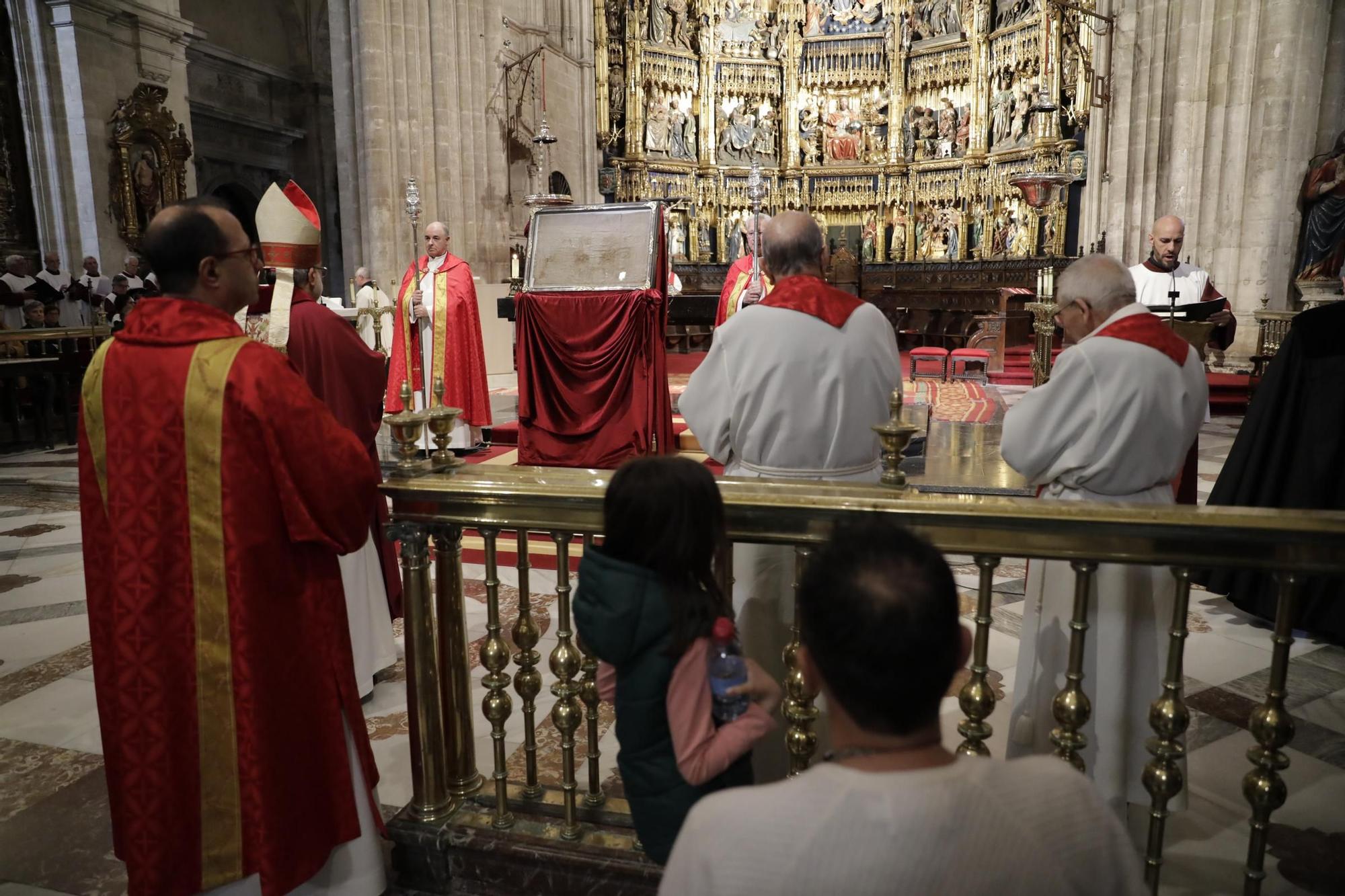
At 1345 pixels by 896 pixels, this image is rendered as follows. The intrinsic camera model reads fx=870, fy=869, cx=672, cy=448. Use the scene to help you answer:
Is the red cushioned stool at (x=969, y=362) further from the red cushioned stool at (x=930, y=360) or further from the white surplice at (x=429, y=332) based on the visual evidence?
the white surplice at (x=429, y=332)

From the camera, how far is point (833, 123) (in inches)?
676

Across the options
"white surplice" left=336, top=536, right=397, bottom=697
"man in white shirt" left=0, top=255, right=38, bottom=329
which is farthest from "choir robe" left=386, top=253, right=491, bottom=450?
"man in white shirt" left=0, top=255, right=38, bottom=329

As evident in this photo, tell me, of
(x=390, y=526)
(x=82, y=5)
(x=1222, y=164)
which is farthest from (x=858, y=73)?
(x=390, y=526)

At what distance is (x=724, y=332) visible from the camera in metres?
2.76

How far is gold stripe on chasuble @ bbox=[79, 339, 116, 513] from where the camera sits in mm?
1906

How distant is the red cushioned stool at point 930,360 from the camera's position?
1189cm

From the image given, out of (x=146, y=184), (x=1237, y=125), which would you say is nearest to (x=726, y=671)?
(x=1237, y=125)

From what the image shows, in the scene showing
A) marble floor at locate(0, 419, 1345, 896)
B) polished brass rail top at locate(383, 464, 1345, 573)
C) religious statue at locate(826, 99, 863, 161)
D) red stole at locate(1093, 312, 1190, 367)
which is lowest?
marble floor at locate(0, 419, 1345, 896)

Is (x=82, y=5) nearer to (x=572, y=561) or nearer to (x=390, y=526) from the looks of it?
(x=572, y=561)

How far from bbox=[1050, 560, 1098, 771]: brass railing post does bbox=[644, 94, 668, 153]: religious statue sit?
1589 cm

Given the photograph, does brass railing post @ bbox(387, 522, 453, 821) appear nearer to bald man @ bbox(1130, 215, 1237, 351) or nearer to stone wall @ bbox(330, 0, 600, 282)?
bald man @ bbox(1130, 215, 1237, 351)

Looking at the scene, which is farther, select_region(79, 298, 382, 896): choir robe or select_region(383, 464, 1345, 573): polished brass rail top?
select_region(79, 298, 382, 896): choir robe

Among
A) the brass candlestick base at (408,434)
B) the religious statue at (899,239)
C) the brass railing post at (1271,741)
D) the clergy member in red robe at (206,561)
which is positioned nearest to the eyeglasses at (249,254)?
the clergy member in red robe at (206,561)

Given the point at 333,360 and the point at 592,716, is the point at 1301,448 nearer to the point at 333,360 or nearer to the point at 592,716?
the point at 592,716
